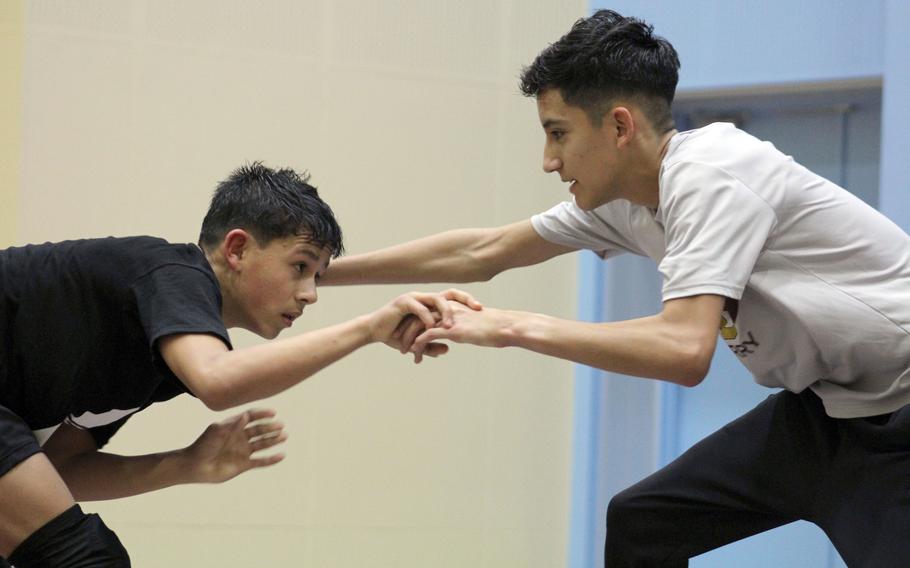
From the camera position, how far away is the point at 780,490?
259 cm

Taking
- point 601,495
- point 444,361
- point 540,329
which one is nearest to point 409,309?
point 540,329

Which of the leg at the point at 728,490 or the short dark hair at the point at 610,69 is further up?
the short dark hair at the point at 610,69

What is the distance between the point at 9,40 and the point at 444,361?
89.3 inches

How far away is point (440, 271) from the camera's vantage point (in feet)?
10.7

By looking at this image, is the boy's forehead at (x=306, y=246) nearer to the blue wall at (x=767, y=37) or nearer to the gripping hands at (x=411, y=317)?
the gripping hands at (x=411, y=317)

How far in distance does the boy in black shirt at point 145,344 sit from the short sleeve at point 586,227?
0.63 m

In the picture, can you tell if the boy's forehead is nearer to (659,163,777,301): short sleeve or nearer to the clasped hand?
the clasped hand

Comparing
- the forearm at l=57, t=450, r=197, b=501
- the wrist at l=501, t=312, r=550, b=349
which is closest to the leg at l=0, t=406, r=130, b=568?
the forearm at l=57, t=450, r=197, b=501

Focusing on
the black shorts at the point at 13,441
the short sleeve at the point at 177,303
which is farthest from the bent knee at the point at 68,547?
the short sleeve at the point at 177,303

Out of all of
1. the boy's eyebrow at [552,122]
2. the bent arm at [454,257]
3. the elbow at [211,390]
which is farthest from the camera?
the bent arm at [454,257]

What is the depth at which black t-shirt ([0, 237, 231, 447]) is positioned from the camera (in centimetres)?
226

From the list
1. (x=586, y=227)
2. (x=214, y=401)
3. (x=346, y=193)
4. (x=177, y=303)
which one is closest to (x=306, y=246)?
(x=177, y=303)

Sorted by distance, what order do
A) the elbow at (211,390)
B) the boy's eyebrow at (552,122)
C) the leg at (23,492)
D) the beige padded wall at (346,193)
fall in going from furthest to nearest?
the beige padded wall at (346,193), the boy's eyebrow at (552,122), the leg at (23,492), the elbow at (211,390)

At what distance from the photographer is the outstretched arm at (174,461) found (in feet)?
8.61
